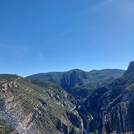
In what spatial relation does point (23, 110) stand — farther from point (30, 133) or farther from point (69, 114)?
point (69, 114)

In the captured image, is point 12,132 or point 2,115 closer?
point 12,132

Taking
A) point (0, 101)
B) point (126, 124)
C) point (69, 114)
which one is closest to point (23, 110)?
point (0, 101)

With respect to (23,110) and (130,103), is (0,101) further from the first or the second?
(130,103)

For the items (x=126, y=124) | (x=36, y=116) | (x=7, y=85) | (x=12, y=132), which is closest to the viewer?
(x=12, y=132)

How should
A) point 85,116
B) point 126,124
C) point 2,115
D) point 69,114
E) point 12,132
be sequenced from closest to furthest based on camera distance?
1. point 12,132
2. point 2,115
3. point 126,124
4. point 69,114
5. point 85,116

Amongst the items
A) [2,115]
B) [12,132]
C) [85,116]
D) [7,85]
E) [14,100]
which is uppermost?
[7,85]

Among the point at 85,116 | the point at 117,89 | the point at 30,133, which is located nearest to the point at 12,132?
the point at 30,133

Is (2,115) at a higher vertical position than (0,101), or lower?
lower

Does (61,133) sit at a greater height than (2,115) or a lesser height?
lesser

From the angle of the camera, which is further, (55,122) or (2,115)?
(55,122)
